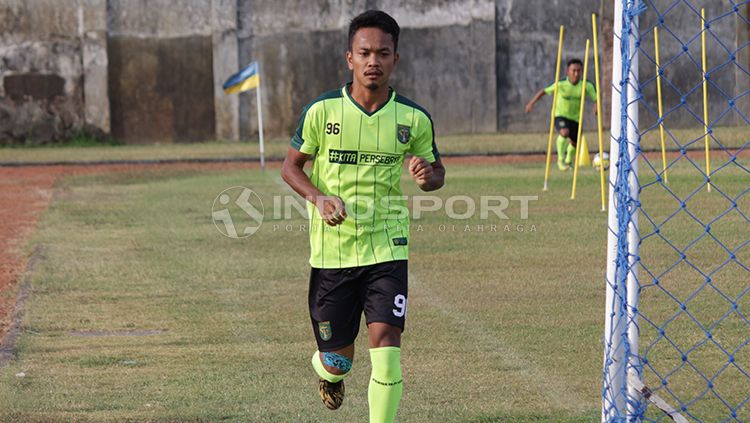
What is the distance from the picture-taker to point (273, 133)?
115 feet

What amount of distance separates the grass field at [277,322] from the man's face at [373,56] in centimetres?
181

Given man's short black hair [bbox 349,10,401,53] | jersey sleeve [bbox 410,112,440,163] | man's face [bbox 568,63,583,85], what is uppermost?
man's short black hair [bbox 349,10,401,53]

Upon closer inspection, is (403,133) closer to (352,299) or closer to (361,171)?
(361,171)

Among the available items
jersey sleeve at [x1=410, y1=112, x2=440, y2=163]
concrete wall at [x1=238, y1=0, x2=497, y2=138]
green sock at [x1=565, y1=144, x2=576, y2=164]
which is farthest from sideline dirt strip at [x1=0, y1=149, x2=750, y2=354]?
concrete wall at [x1=238, y1=0, x2=497, y2=138]

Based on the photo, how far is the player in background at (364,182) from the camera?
617 centimetres

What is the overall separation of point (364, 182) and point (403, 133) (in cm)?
30

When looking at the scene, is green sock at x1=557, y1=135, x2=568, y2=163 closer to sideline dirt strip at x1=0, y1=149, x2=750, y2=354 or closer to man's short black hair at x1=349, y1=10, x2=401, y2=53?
sideline dirt strip at x1=0, y1=149, x2=750, y2=354

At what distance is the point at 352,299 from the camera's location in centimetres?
636

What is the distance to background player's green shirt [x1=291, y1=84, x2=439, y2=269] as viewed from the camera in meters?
6.23

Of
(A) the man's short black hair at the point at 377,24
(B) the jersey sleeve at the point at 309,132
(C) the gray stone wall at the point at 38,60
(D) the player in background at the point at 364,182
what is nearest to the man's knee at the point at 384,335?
(D) the player in background at the point at 364,182

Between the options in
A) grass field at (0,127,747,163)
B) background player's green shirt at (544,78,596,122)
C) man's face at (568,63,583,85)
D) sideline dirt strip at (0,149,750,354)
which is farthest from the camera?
grass field at (0,127,747,163)

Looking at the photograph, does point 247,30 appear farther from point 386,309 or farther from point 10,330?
point 386,309

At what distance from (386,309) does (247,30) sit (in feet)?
95.3

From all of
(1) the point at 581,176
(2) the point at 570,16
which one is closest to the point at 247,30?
(2) the point at 570,16
